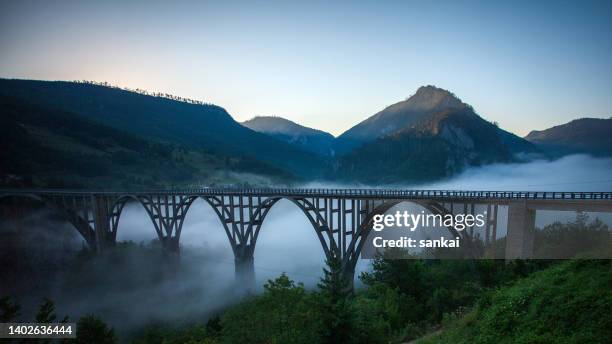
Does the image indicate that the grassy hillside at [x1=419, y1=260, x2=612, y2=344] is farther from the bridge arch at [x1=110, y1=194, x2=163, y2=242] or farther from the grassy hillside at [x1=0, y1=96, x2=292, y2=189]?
the grassy hillside at [x1=0, y1=96, x2=292, y2=189]

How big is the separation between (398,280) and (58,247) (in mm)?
83890

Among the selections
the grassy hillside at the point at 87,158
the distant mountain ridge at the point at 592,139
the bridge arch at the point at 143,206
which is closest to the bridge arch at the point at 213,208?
the bridge arch at the point at 143,206

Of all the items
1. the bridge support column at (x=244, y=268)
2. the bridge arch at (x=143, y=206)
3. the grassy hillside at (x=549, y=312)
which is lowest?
the bridge support column at (x=244, y=268)

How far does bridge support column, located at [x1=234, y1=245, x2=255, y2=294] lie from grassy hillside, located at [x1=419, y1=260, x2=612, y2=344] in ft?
122

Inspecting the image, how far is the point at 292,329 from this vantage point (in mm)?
20609

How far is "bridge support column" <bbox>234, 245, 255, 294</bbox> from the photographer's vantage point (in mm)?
52531

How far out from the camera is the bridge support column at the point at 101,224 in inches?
2635

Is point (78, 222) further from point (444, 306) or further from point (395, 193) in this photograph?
point (444, 306)

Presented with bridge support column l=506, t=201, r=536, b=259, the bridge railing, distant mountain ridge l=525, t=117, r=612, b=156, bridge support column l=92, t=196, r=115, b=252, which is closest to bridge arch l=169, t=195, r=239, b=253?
the bridge railing

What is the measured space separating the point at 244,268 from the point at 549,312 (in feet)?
145

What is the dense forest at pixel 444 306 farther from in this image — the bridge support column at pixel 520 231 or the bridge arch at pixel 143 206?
the bridge arch at pixel 143 206

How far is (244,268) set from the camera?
53000 millimetres

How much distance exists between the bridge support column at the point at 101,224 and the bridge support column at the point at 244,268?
33.2 m

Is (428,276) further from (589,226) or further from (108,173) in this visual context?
(108,173)
